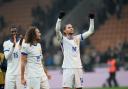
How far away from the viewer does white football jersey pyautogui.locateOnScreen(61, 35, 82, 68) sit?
1592 centimetres

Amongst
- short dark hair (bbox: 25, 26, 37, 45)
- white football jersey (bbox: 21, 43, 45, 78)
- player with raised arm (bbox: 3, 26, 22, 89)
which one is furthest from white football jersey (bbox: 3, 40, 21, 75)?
short dark hair (bbox: 25, 26, 37, 45)

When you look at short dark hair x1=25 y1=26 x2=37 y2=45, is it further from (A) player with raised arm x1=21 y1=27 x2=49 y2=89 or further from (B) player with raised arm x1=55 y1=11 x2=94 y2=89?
(B) player with raised arm x1=55 y1=11 x2=94 y2=89

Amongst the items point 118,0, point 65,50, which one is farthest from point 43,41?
point 65,50

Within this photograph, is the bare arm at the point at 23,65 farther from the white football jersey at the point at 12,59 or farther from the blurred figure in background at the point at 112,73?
the blurred figure in background at the point at 112,73

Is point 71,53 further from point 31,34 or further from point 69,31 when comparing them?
point 31,34

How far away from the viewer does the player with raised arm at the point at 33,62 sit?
14.4 meters

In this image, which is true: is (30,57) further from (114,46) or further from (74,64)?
(114,46)

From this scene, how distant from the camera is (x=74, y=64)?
1589cm

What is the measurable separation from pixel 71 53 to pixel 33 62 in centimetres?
168

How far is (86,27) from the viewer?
37062 mm

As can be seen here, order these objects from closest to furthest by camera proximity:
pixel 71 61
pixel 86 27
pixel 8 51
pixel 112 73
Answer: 1. pixel 8 51
2. pixel 71 61
3. pixel 112 73
4. pixel 86 27

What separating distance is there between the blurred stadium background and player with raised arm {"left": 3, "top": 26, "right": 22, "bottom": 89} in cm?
1453

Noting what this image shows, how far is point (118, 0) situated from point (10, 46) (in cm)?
2308

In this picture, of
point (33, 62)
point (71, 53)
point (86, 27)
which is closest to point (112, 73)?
point (86, 27)
